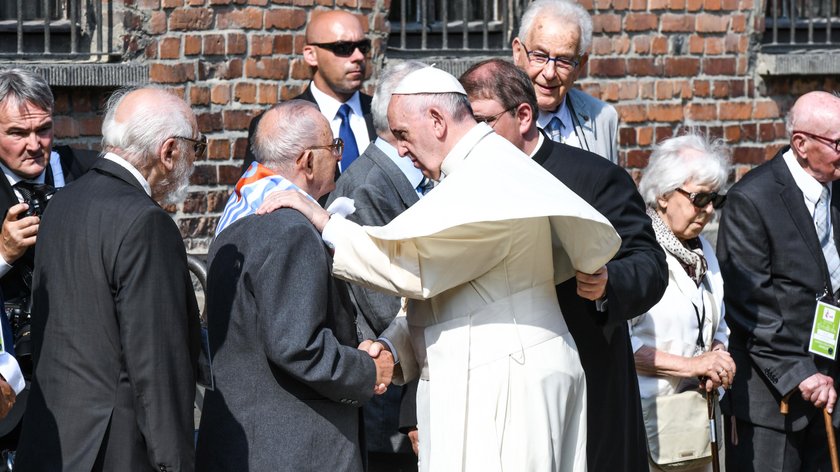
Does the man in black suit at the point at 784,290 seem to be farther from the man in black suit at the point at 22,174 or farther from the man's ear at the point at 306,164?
the man in black suit at the point at 22,174

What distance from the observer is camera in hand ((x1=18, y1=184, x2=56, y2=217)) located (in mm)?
4598

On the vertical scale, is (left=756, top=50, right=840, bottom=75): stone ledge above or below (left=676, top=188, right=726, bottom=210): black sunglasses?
above

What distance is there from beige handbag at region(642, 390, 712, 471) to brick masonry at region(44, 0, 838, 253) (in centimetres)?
299

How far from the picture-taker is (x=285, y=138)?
383 cm

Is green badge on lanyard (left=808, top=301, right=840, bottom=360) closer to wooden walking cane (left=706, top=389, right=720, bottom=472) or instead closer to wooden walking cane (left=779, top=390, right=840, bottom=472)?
wooden walking cane (left=779, top=390, right=840, bottom=472)

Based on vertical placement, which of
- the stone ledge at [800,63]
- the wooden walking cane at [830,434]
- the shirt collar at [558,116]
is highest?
the stone ledge at [800,63]

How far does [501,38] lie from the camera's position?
25.6 ft

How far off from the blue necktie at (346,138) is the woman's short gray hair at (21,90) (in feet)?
4.87

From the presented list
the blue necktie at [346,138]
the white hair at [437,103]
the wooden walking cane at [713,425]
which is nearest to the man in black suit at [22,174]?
the blue necktie at [346,138]

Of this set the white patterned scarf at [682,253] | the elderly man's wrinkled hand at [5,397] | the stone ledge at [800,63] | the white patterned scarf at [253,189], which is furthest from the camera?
the stone ledge at [800,63]

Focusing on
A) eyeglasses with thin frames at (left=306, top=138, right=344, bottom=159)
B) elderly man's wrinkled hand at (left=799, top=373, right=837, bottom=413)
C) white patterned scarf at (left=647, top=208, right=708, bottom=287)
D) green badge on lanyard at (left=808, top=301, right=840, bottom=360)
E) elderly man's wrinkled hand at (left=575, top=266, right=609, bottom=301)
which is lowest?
elderly man's wrinkled hand at (left=799, top=373, right=837, bottom=413)

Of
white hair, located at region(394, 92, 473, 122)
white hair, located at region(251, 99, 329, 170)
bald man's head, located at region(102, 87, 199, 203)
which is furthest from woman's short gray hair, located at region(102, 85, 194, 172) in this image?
white hair, located at region(394, 92, 473, 122)

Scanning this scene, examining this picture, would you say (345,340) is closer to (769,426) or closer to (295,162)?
(295,162)

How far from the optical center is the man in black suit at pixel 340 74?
6.01m
